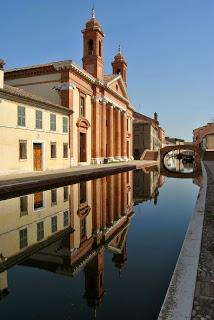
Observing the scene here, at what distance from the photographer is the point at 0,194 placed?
12.4 m

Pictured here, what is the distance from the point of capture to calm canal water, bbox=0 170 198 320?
3951 millimetres

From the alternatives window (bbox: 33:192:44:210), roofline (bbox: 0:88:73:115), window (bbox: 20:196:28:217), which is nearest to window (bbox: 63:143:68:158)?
roofline (bbox: 0:88:73:115)

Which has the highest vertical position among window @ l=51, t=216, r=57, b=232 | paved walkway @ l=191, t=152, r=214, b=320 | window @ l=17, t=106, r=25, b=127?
window @ l=17, t=106, r=25, b=127

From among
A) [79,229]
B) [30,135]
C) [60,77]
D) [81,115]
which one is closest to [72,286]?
[79,229]

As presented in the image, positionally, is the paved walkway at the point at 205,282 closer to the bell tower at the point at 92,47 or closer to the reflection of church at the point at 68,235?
the reflection of church at the point at 68,235

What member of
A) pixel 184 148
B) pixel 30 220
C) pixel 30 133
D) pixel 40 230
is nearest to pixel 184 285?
pixel 40 230

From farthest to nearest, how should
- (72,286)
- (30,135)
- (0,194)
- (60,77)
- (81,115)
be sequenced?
1. (81,115)
2. (60,77)
3. (30,135)
4. (0,194)
5. (72,286)

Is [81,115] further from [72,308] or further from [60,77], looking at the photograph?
[72,308]

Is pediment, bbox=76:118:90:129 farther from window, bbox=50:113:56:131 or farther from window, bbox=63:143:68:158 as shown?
window, bbox=50:113:56:131

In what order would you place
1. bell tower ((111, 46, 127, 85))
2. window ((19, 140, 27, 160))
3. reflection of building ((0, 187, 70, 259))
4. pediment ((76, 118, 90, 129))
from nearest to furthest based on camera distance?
1. reflection of building ((0, 187, 70, 259))
2. window ((19, 140, 27, 160))
3. pediment ((76, 118, 90, 129))
4. bell tower ((111, 46, 127, 85))

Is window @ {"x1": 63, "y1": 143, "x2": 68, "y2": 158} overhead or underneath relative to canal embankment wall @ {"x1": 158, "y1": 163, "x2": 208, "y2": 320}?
overhead

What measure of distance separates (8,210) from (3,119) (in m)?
12.7

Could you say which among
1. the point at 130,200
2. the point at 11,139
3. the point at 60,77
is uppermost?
the point at 60,77

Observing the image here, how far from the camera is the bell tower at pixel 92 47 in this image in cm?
A: 3906
